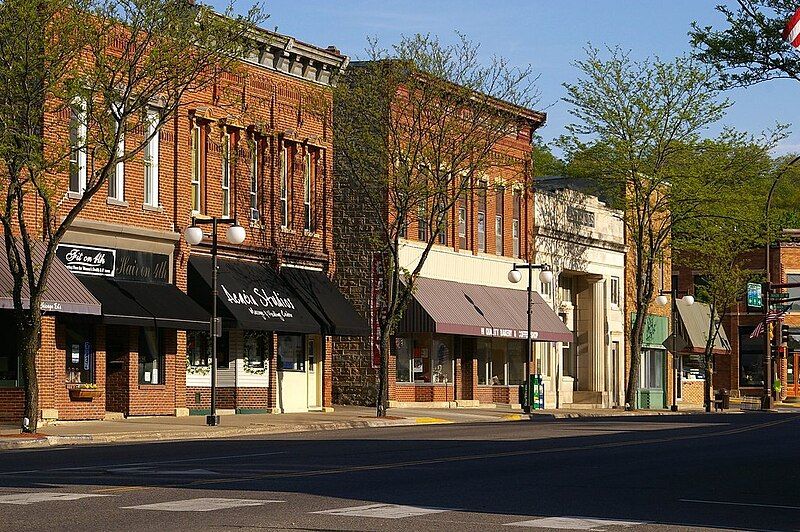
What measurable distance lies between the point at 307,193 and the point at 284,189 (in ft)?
4.95

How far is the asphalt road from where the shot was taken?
14133 mm

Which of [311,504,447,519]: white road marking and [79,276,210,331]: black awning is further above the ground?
[79,276,210,331]: black awning

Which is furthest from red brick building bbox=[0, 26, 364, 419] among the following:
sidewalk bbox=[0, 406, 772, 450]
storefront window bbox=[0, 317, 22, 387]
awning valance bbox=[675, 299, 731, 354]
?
awning valance bbox=[675, 299, 731, 354]

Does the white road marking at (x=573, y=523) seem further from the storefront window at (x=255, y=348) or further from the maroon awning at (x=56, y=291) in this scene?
the storefront window at (x=255, y=348)

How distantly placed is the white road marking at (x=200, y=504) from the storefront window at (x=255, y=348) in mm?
28114

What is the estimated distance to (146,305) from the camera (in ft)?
124

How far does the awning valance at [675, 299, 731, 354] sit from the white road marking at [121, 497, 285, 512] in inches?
2543

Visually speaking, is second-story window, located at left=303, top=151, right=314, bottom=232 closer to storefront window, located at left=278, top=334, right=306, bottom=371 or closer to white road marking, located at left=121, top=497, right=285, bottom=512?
storefront window, located at left=278, top=334, right=306, bottom=371

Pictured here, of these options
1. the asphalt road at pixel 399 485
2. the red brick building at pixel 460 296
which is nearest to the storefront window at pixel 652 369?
the red brick building at pixel 460 296

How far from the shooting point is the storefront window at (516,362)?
59562 mm

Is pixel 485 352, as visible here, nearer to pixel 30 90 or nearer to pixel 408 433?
pixel 408 433

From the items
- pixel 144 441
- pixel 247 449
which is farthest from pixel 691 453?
pixel 144 441

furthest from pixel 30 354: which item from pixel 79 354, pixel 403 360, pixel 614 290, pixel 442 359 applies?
pixel 614 290

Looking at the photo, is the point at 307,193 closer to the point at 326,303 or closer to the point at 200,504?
the point at 326,303
